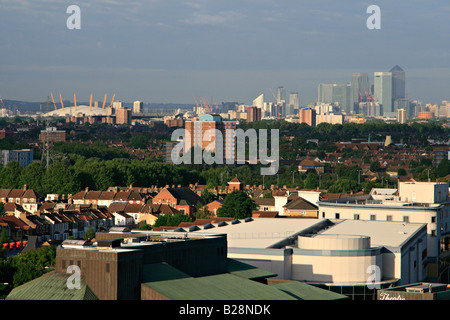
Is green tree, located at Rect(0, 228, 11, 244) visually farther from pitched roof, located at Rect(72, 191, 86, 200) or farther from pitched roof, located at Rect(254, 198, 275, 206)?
pitched roof, located at Rect(72, 191, 86, 200)

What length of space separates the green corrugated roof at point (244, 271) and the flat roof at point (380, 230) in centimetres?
616

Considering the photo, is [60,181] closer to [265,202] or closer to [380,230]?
[265,202]

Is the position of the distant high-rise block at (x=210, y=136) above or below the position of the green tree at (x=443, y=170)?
above

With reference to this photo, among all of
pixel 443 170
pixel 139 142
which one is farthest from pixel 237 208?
pixel 139 142

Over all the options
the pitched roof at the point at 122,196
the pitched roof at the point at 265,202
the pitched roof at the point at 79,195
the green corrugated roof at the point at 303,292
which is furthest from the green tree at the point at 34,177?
the green corrugated roof at the point at 303,292

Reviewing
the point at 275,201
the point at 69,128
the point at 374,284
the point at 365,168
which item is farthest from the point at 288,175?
the point at 69,128

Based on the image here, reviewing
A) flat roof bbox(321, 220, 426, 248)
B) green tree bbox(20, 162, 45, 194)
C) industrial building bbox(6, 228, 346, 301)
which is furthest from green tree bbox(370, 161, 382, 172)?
industrial building bbox(6, 228, 346, 301)

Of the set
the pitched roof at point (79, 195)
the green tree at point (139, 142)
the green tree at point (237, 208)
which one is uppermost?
the green tree at point (139, 142)

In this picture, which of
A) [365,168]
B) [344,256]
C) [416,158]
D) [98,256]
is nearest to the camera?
[98,256]

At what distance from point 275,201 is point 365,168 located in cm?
5754

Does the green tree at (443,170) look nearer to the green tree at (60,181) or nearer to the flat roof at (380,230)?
the green tree at (60,181)

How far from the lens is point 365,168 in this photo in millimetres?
118375

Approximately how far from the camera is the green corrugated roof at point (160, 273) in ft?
73.6
